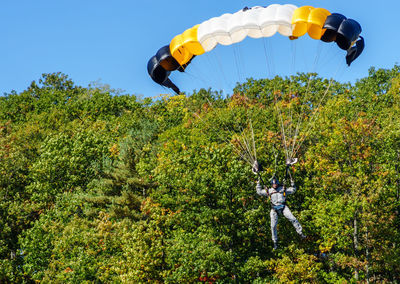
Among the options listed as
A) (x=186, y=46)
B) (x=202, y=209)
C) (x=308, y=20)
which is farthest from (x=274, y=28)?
(x=202, y=209)

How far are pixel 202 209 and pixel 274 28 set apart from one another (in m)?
10.9

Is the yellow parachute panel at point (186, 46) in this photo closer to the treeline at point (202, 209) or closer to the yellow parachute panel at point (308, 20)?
the yellow parachute panel at point (308, 20)

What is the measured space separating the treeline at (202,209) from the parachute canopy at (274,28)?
3.25 metres

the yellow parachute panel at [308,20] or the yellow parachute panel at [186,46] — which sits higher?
the yellow parachute panel at [186,46]

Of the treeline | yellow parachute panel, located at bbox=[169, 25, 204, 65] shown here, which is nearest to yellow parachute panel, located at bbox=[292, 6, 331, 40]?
the treeline

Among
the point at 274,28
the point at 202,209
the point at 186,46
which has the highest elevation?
the point at 186,46

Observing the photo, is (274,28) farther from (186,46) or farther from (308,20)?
(186,46)

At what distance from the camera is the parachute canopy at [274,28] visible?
1728 cm

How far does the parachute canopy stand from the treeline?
3.25 m

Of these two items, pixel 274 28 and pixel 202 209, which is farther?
pixel 202 209

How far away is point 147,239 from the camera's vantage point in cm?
2505

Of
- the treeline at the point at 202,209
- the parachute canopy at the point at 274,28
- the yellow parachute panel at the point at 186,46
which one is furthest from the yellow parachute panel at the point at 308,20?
the yellow parachute panel at the point at 186,46

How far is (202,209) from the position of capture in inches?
978

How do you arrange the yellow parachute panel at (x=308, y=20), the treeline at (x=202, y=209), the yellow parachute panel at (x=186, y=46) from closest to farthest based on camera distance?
the yellow parachute panel at (x=308, y=20)
the yellow parachute panel at (x=186, y=46)
the treeline at (x=202, y=209)
